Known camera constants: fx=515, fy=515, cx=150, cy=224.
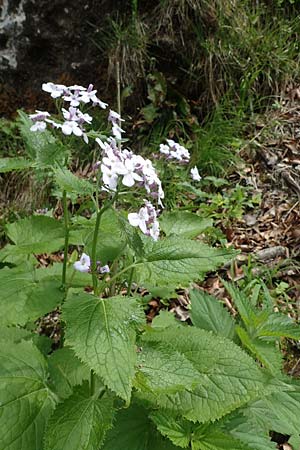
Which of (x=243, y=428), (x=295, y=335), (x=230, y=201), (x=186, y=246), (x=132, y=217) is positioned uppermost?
(x=132, y=217)

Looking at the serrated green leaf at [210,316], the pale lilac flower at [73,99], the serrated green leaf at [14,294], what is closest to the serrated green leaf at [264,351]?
the serrated green leaf at [210,316]

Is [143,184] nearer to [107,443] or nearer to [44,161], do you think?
[44,161]

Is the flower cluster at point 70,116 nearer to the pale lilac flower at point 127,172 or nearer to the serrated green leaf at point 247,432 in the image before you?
the pale lilac flower at point 127,172

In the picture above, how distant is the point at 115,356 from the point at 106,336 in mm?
66

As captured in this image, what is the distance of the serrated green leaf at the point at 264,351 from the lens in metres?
1.92

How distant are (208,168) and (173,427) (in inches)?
106

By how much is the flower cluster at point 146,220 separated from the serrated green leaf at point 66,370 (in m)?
0.53

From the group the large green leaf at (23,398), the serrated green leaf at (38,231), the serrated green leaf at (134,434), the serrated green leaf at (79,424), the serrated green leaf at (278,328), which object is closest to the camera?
the serrated green leaf at (79,424)

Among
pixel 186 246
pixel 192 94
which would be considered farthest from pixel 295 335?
pixel 192 94

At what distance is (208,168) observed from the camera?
163 inches

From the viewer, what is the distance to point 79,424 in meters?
1.56

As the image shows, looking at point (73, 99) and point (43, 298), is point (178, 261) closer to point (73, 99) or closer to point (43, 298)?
point (43, 298)

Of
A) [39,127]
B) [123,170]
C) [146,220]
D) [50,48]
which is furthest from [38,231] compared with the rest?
[50,48]

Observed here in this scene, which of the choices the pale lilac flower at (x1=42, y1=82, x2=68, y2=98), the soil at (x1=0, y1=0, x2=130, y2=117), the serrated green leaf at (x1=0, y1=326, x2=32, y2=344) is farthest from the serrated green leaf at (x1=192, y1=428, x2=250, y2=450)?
the soil at (x1=0, y1=0, x2=130, y2=117)
